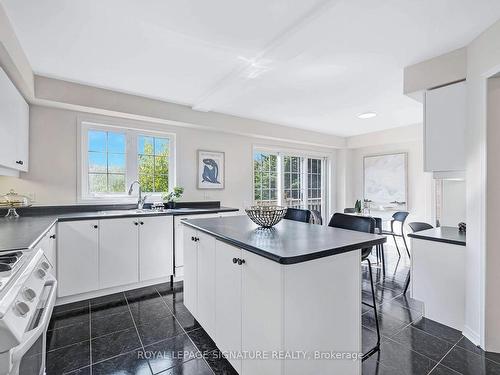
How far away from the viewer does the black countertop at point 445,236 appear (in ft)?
7.04

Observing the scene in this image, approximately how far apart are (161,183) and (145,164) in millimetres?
347

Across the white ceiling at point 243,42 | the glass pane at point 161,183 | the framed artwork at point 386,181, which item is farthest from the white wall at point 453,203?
the glass pane at point 161,183

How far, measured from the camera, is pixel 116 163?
347 cm

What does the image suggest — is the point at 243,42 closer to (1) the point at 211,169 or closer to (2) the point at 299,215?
(2) the point at 299,215

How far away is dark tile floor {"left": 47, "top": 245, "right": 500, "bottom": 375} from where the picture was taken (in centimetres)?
172

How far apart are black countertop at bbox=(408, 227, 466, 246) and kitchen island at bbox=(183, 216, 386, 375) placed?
101cm

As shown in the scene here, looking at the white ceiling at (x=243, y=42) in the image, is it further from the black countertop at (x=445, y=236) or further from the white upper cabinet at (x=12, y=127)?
the black countertop at (x=445, y=236)

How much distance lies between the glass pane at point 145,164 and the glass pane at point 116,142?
0.25m

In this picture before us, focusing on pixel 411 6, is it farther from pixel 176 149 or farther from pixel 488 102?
pixel 176 149

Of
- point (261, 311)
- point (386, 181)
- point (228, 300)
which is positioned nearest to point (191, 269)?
point (228, 300)

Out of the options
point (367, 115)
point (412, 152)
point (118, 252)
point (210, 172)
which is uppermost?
point (367, 115)

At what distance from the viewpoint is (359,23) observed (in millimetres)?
1795

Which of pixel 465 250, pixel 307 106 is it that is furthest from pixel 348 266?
pixel 307 106

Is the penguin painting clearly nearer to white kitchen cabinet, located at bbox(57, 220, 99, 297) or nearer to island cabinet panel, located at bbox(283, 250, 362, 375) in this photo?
white kitchen cabinet, located at bbox(57, 220, 99, 297)
